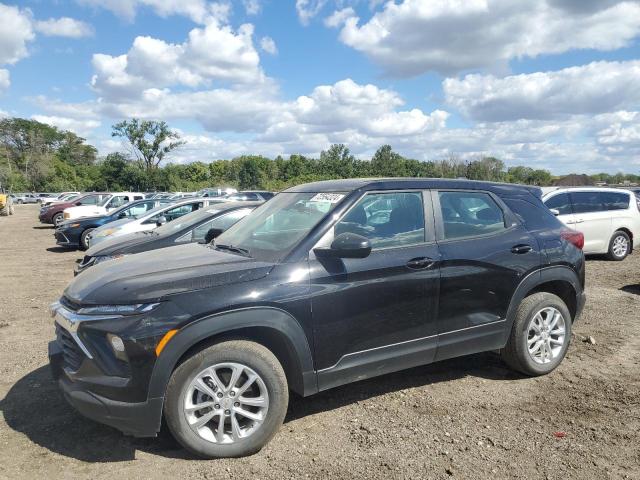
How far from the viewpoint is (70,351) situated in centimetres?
322

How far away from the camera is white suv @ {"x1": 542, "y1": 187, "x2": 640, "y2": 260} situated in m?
11.1

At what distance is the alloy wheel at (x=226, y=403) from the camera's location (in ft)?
10.2

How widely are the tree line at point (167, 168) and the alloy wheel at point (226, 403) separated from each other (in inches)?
2325

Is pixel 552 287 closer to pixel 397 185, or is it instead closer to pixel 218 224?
pixel 397 185

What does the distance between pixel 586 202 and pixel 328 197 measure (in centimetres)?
965

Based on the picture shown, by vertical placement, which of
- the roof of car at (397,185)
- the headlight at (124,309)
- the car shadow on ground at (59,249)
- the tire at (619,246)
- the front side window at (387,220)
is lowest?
the car shadow on ground at (59,249)

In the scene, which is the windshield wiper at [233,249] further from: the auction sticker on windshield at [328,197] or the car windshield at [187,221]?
the car windshield at [187,221]

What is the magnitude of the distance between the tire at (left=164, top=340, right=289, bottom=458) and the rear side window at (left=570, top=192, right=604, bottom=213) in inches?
401

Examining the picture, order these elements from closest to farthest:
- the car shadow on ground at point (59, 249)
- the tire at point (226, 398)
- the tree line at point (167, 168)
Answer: the tire at point (226, 398), the car shadow on ground at point (59, 249), the tree line at point (167, 168)

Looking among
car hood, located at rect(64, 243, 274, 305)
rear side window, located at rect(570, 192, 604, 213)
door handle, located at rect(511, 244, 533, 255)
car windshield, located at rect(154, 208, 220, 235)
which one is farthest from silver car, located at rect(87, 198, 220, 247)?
rear side window, located at rect(570, 192, 604, 213)

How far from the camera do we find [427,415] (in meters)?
3.79

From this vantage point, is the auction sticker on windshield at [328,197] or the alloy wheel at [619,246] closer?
the auction sticker on windshield at [328,197]

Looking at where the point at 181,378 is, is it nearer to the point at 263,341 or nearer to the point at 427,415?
the point at 263,341

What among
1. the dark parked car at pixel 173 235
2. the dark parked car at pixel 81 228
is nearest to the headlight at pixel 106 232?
the dark parked car at pixel 173 235
